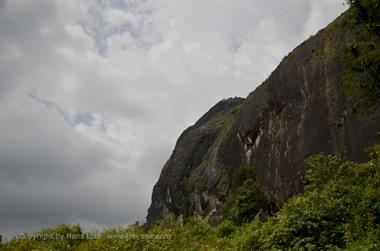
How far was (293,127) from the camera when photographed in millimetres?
32125

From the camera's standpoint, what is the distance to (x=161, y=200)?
7106cm

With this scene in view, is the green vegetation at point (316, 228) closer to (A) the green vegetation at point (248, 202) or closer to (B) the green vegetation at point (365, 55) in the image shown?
(B) the green vegetation at point (365, 55)

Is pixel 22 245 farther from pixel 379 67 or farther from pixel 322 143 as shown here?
pixel 322 143

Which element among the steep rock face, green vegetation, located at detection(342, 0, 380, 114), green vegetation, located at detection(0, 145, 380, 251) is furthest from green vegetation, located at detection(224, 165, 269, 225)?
green vegetation, located at detection(342, 0, 380, 114)

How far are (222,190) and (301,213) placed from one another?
31255mm

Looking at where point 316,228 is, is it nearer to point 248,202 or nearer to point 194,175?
point 248,202

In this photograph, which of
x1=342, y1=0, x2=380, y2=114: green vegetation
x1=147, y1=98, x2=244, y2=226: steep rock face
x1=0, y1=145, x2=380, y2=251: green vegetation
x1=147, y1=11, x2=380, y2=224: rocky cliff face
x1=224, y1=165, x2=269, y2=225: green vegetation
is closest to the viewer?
x1=0, y1=145, x2=380, y2=251: green vegetation

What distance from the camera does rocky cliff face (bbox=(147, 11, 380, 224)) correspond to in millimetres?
26672

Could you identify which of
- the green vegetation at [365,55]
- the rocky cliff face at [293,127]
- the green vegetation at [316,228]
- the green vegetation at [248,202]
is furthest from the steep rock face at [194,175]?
the green vegetation at [365,55]

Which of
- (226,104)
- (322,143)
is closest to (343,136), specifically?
(322,143)

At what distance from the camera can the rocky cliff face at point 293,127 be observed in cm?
2667

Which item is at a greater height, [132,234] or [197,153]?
[197,153]

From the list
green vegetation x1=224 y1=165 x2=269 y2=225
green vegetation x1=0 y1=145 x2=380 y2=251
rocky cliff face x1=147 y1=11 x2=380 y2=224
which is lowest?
green vegetation x1=0 y1=145 x2=380 y2=251

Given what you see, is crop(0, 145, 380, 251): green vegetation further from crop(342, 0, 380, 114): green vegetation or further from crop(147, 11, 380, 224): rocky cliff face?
crop(147, 11, 380, 224): rocky cliff face
